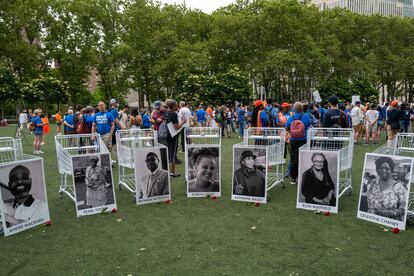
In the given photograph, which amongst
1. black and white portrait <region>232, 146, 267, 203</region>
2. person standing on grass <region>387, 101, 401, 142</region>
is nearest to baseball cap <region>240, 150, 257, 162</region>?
black and white portrait <region>232, 146, 267, 203</region>

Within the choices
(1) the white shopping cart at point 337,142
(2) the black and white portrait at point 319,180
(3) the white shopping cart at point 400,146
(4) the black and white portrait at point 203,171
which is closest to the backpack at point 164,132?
(4) the black and white portrait at point 203,171

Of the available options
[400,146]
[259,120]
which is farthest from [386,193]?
[259,120]

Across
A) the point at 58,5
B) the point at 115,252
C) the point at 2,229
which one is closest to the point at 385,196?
the point at 115,252

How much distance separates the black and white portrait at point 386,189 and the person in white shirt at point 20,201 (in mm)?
5212

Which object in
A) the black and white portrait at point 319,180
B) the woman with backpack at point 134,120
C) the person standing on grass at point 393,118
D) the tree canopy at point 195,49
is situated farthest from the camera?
the tree canopy at point 195,49

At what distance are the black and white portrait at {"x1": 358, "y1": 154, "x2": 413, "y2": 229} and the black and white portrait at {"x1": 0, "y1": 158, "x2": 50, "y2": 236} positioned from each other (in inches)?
202

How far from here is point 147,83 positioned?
44688 millimetres

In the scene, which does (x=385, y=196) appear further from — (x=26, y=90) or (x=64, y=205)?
(x=26, y=90)

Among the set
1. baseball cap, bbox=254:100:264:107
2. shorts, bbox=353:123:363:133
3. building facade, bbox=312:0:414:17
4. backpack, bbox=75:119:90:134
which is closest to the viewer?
baseball cap, bbox=254:100:264:107

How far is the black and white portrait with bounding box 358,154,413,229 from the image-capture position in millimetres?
5352

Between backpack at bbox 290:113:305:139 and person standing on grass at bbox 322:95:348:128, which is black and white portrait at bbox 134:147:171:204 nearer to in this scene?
backpack at bbox 290:113:305:139

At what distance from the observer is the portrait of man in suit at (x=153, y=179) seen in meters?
6.95

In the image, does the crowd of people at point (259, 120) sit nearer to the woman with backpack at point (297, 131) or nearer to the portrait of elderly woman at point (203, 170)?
the woman with backpack at point (297, 131)

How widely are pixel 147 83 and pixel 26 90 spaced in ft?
44.1
